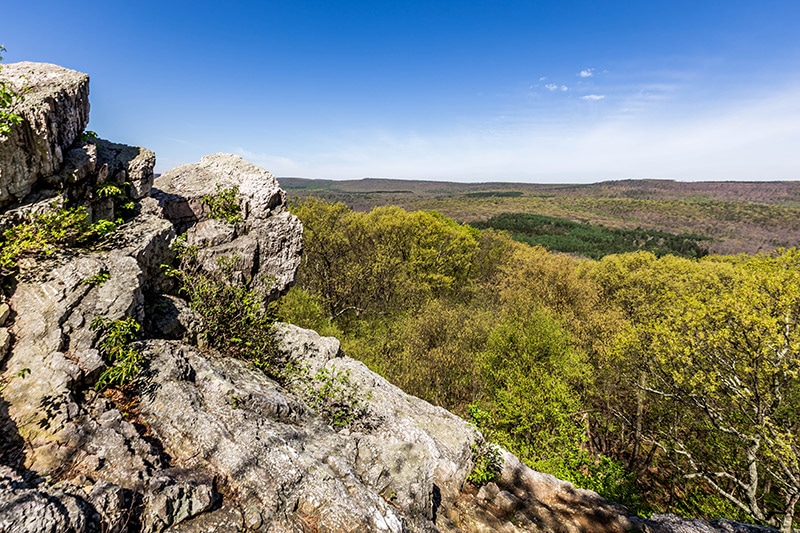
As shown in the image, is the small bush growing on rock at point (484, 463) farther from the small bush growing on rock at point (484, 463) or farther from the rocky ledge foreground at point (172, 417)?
the rocky ledge foreground at point (172, 417)

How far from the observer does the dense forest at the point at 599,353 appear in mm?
17031

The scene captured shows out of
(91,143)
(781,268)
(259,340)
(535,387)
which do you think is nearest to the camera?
(91,143)

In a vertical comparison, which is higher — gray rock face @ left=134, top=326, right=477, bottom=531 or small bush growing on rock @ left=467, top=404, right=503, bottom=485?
gray rock face @ left=134, top=326, right=477, bottom=531

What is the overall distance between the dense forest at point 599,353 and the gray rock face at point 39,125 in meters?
7.82

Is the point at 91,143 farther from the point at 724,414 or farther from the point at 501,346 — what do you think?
the point at 724,414

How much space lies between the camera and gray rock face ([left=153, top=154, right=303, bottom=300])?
39.3 feet

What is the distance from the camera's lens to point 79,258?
319 inches

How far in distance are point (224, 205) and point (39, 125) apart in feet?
16.6

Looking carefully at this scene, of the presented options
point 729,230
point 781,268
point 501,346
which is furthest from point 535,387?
point 729,230

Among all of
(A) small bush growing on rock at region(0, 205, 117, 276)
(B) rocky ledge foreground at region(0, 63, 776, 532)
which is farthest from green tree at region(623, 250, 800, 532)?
(A) small bush growing on rock at region(0, 205, 117, 276)

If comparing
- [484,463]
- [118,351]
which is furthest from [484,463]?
[118,351]

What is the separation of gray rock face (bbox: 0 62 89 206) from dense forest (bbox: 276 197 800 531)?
7.82 metres

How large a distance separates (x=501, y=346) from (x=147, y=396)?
21769mm

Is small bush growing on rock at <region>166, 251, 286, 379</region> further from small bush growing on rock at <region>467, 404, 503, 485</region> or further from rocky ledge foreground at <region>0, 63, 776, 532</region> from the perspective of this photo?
small bush growing on rock at <region>467, 404, 503, 485</region>
